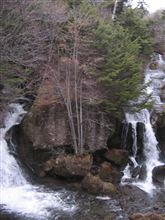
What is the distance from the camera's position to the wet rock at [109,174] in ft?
59.3

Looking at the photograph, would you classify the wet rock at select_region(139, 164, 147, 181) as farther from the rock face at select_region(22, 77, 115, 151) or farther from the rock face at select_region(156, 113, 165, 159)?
the rock face at select_region(22, 77, 115, 151)

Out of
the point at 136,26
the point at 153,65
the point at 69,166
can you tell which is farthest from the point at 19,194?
the point at 153,65

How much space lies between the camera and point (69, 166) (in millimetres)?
17578

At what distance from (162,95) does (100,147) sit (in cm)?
727

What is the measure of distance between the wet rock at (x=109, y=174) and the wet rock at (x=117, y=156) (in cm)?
42

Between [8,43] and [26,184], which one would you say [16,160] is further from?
[8,43]

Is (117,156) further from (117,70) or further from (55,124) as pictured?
(117,70)

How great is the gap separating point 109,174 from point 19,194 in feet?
14.7

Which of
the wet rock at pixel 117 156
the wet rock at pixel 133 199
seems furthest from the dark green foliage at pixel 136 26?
the wet rock at pixel 133 199

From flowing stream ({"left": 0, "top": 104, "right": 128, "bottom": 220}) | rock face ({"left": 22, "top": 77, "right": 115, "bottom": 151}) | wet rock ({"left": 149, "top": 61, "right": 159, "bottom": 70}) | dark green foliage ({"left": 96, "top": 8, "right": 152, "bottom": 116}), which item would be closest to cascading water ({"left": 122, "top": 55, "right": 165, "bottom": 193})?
dark green foliage ({"left": 96, "top": 8, "right": 152, "bottom": 116})

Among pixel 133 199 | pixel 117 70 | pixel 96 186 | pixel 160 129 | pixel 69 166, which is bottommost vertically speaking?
pixel 133 199

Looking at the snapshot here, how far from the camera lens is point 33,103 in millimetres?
19344

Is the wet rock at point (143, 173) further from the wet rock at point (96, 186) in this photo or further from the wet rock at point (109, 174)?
the wet rock at point (96, 186)

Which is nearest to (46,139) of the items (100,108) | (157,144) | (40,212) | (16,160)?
(16,160)
